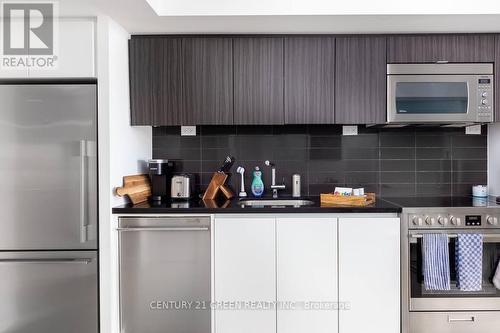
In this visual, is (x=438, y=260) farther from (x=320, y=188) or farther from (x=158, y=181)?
(x=158, y=181)

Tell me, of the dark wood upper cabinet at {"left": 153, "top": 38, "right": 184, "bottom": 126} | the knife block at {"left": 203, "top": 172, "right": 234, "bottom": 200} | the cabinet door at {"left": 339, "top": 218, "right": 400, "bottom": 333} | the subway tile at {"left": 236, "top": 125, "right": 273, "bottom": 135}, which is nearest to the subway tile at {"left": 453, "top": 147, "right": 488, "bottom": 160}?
the cabinet door at {"left": 339, "top": 218, "right": 400, "bottom": 333}

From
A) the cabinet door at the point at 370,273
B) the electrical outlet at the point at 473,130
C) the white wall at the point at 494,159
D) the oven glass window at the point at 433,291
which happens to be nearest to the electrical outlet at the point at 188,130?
the cabinet door at the point at 370,273

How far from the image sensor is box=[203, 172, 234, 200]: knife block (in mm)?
2742

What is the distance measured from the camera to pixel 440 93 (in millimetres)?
2527

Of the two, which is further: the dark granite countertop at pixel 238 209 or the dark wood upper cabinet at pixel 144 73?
the dark wood upper cabinet at pixel 144 73

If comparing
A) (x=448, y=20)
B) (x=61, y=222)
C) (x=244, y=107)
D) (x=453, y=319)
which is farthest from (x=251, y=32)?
(x=453, y=319)

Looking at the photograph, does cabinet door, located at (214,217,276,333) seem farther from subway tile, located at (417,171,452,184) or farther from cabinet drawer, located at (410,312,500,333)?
subway tile, located at (417,171,452,184)

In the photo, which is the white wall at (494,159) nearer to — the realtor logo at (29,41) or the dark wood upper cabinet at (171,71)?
the dark wood upper cabinet at (171,71)

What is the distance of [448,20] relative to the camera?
2324mm

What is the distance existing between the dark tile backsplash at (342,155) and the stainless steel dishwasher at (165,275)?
74cm

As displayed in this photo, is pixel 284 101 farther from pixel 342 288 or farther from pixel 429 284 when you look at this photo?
pixel 429 284

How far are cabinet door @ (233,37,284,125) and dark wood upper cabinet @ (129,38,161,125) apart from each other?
557 millimetres

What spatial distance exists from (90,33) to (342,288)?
87.4 inches

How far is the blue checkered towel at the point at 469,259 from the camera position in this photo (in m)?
2.20
